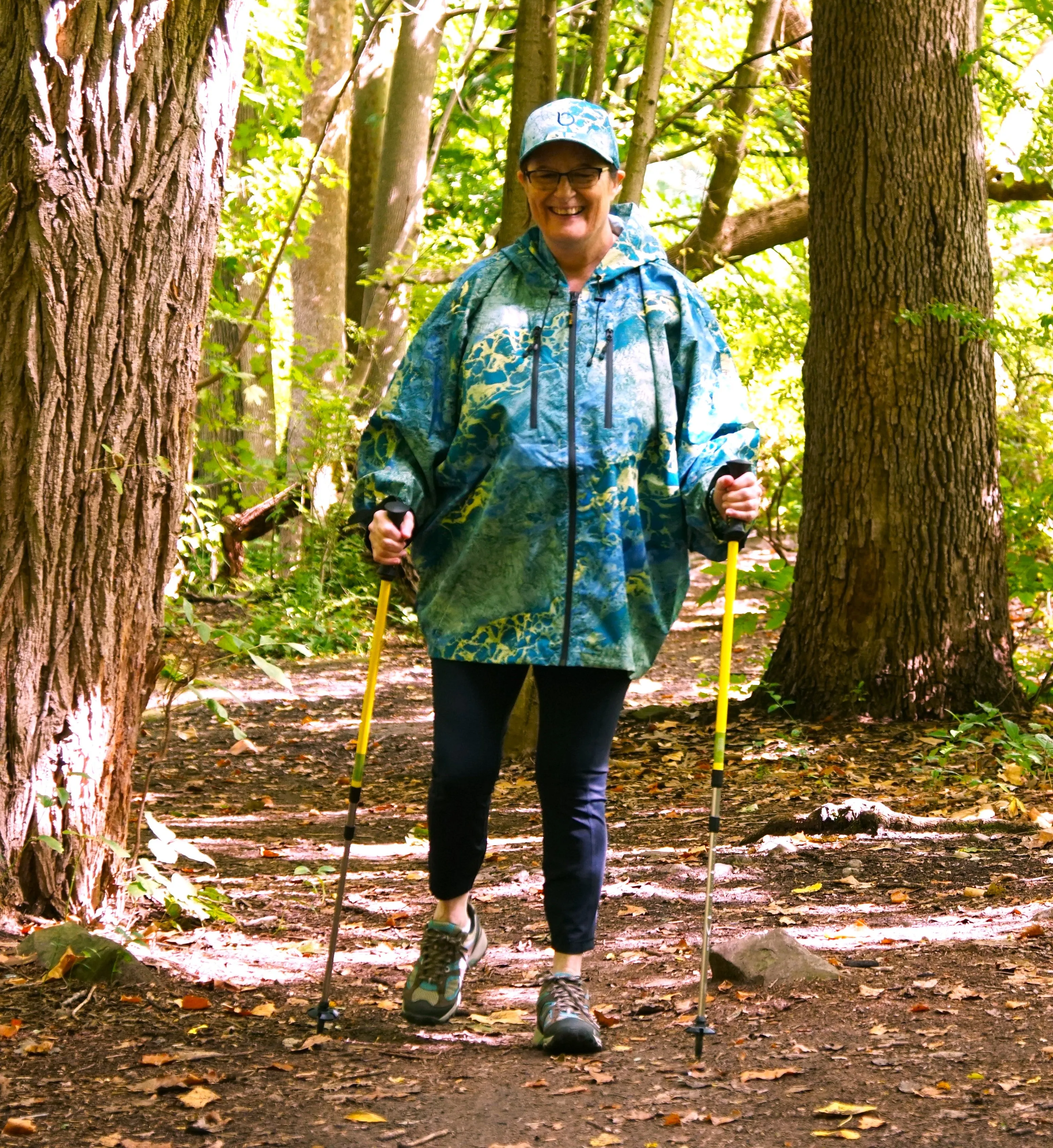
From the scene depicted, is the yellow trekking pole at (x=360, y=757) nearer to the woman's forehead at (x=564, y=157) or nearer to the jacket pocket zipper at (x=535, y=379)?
the jacket pocket zipper at (x=535, y=379)

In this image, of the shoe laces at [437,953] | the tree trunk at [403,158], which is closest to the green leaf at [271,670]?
the shoe laces at [437,953]

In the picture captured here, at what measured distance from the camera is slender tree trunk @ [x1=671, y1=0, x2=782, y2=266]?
11875mm

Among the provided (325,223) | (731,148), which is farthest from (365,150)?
(731,148)

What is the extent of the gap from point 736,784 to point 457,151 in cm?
1602

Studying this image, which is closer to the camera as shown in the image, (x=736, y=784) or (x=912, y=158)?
(x=736, y=784)

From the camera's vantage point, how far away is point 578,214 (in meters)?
3.29

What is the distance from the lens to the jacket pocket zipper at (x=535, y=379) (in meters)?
3.22

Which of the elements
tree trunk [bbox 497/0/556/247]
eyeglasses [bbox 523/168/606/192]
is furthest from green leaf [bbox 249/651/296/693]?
tree trunk [bbox 497/0/556/247]

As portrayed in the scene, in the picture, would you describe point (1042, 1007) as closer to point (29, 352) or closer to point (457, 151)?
point (29, 352)

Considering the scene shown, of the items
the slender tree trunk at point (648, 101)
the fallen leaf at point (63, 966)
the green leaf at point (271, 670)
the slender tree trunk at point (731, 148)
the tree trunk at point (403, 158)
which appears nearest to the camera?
the fallen leaf at point (63, 966)

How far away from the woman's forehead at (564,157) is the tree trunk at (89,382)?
104 cm

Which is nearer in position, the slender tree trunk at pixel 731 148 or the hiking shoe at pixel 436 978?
the hiking shoe at pixel 436 978

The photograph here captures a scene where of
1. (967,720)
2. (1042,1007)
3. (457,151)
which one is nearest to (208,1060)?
(1042,1007)

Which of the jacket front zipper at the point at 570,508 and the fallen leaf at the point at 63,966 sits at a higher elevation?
the jacket front zipper at the point at 570,508
